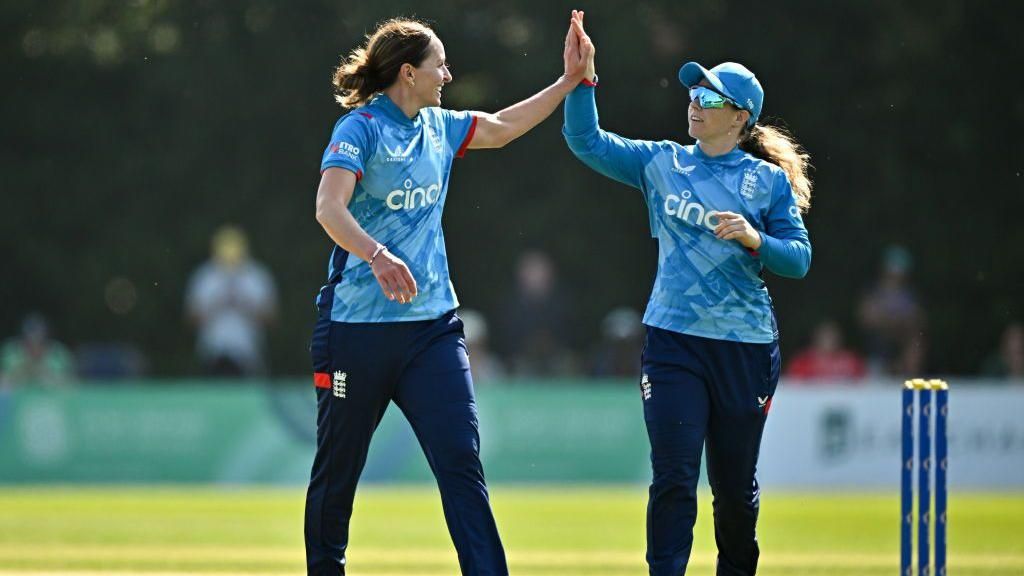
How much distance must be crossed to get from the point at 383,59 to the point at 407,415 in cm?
120

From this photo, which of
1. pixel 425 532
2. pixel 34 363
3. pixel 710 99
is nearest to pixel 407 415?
pixel 710 99

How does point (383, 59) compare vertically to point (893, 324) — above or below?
above

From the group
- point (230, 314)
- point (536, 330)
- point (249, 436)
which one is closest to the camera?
point (249, 436)

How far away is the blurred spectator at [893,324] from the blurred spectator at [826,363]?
46 centimetres

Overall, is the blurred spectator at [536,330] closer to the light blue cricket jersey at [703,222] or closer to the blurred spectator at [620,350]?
the blurred spectator at [620,350]

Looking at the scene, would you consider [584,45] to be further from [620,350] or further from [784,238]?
[620,350]

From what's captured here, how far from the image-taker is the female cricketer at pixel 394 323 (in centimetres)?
564

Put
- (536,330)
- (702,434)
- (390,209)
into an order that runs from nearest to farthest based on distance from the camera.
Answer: (390,209)
(702,434)
(536,330)

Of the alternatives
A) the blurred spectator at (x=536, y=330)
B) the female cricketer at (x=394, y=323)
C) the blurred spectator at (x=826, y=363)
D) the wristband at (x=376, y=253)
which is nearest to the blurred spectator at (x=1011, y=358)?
the blurred spectator at (x=826, y=363)

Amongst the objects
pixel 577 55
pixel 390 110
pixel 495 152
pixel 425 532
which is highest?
pixel 495 152

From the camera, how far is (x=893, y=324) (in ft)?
53.7

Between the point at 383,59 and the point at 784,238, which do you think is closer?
the point at 383,59

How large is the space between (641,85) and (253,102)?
4.45 m

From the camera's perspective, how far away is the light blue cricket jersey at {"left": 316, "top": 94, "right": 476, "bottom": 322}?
5.64 m
